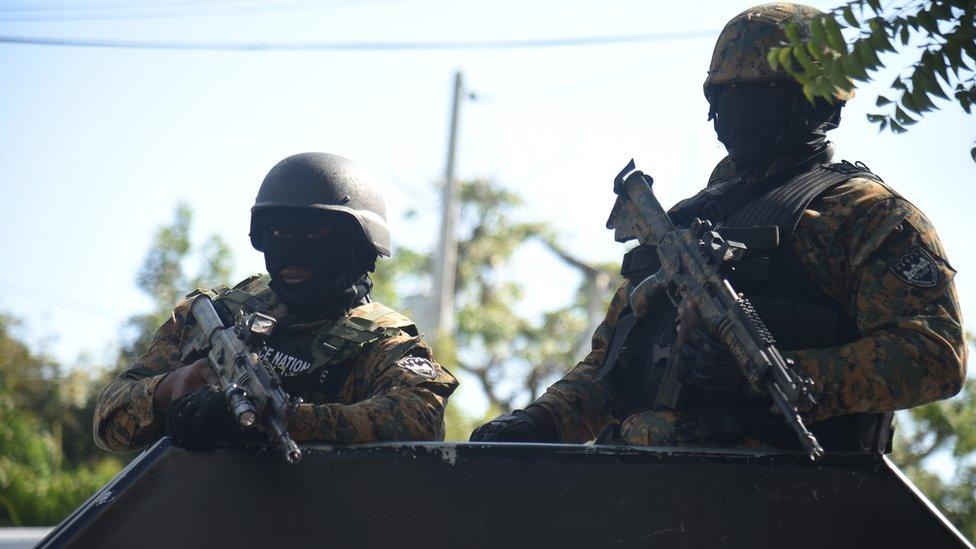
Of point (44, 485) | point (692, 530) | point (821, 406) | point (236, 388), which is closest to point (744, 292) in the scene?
point (821, 406)

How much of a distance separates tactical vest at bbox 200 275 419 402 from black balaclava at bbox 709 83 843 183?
1279 mm

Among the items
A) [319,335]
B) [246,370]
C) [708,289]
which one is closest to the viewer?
[708,289]

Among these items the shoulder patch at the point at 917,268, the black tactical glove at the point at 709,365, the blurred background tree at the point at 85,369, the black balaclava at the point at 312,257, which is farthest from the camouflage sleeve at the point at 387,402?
the blurred background tree at the point at 85,369

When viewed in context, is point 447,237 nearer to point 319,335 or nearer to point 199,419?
point 319,335

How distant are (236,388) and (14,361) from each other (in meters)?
23.8

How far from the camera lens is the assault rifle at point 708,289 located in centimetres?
322

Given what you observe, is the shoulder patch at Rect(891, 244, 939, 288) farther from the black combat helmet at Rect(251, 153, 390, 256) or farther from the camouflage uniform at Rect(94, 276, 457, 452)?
the black combat helmet at Rect(251, 153, 390, 256)

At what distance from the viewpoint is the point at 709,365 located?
140 inches

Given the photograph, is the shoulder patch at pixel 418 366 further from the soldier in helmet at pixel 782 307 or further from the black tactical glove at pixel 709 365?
the black tactical glove at pixel 709 365

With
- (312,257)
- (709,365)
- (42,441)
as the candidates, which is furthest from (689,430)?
(42,441)

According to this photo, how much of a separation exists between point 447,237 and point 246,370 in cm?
1765

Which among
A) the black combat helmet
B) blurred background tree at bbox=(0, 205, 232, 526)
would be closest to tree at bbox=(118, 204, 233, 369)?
blurred background tree at bbox=(0, 205, 232, 526)

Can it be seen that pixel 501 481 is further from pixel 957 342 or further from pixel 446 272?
pixel 446 272

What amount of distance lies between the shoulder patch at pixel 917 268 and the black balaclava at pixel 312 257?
188cm
